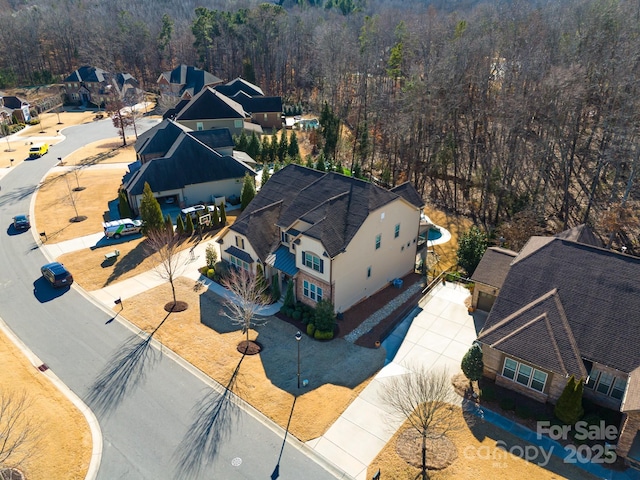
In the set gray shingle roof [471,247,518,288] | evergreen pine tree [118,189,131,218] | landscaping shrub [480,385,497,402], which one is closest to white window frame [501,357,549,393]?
A: landscaping shrub [480,385,497,402]

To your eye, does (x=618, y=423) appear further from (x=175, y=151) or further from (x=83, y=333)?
(x=175, y=151)

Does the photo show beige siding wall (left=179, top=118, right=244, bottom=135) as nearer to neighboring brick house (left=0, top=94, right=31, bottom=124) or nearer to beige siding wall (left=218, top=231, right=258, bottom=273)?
beige siding wall (left=218, top=231, right=258, bottom=273)

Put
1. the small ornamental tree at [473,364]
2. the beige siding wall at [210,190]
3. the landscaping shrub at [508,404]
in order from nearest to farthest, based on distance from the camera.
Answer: the landscaping shrub at [508,404] < the small ornamental tree at [473,364] < the beige siding wall at [210,190]

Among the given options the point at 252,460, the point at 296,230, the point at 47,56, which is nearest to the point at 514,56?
the point at 296,230

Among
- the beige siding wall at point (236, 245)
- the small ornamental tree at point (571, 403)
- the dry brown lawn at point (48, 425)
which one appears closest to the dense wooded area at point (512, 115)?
the small ornamental tree at point (571, 403)

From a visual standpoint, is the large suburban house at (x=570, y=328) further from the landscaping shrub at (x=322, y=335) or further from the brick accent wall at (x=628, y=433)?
the landscaping shrub at (x=322, y=335)

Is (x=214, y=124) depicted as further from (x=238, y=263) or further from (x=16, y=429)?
(x=16, y=429)

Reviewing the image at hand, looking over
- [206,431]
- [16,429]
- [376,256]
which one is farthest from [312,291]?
[16,429]
